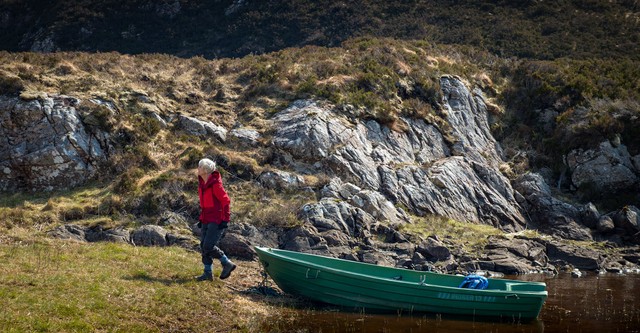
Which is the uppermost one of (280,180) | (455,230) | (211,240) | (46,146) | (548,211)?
(46,146)

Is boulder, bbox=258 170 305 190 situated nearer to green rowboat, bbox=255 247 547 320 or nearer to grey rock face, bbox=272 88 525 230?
grey rock face, bbox=272 88 525 230

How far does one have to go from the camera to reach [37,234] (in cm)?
2077

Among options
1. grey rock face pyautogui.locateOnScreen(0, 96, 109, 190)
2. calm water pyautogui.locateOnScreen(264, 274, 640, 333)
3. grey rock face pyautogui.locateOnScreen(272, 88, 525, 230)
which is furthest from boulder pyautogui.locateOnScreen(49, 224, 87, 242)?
grey rock face pyautogui.locateOnScreen(272, 88, 525, 230)

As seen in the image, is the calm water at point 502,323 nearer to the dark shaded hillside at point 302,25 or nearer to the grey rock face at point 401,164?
the grey rock face at point 401,164

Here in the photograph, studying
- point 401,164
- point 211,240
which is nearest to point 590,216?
point 401,164

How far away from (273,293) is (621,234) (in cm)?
2132

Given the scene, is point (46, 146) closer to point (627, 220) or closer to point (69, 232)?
point (69, 232)

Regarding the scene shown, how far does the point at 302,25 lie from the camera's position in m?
65.7

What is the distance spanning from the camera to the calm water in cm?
1337

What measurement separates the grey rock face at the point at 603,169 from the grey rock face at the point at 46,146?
27.6 m

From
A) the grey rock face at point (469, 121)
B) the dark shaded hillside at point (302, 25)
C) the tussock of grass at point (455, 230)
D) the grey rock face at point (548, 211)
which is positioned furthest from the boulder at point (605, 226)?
the dark shaded hillside at point (302, 25)

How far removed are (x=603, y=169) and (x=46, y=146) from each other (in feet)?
102

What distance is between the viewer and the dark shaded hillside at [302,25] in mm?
58438

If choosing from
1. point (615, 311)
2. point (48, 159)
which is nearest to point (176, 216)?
point (48, 159)
